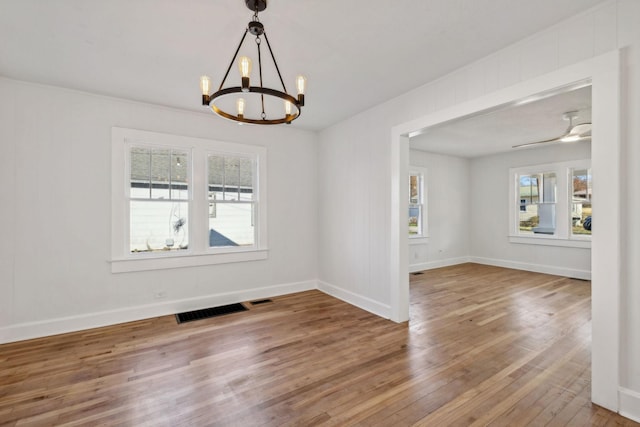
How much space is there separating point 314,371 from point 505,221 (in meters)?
6.61

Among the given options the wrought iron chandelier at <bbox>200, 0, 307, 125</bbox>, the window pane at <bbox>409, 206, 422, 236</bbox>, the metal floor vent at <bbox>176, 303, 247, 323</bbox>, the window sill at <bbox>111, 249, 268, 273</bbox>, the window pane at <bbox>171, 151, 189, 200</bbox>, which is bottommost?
the metal floor vent at <bbox>176, 303, 247, 323</bbox>

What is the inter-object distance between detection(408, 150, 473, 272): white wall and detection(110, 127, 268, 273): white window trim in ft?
12.2

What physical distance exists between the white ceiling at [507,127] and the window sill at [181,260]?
120 inches

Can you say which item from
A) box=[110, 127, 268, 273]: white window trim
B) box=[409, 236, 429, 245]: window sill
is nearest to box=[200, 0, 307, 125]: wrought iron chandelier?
box=[110, 127, 268, 273]: white window trim

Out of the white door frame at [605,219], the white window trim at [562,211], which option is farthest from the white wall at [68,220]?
the white window trim at [562,211]

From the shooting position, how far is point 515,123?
4.72 metres

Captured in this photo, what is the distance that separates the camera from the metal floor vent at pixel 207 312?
3.77 metres

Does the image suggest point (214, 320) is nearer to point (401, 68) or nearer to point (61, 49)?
point (61, 49)

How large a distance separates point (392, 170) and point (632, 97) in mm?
2119

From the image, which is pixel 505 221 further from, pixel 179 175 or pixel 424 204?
pixel 179 175

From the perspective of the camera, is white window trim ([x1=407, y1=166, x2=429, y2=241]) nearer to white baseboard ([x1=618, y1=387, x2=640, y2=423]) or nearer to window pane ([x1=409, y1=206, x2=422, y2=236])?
window pane ([x1=409, y1=206, x2=422, y2=236])

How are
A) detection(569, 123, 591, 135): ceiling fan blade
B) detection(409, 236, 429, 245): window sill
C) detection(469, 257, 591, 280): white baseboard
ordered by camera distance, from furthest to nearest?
detection(409, 236, 429, 245): window sill < detection(469, 257, 591, 280): white baseboard < detection(569, 123, 591, 135): ceiling fan blade

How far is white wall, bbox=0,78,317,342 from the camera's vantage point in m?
3.16

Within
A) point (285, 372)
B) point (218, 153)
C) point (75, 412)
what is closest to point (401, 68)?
point (218, 153)
